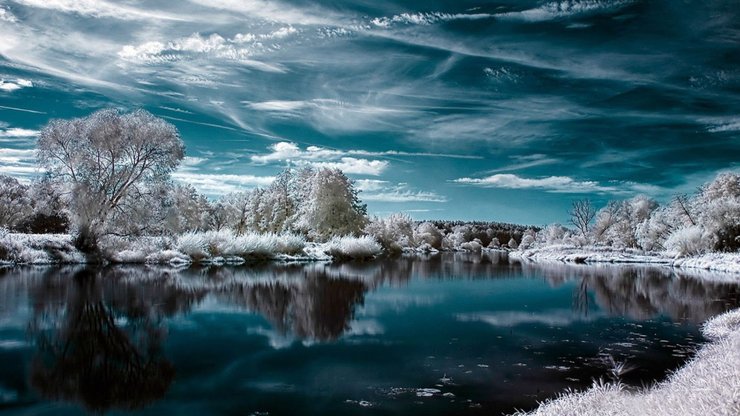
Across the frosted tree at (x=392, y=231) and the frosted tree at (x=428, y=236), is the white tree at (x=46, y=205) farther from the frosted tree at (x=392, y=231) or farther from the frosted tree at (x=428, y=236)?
the frosted tree at (x=428, y=236)

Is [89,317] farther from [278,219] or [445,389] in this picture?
[278,219]

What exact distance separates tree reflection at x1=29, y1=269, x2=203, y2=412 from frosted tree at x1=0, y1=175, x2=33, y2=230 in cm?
3687

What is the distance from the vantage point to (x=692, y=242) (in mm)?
47844

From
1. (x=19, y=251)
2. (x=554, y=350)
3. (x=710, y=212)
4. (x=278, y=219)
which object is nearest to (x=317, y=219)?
(x=278, y=219)

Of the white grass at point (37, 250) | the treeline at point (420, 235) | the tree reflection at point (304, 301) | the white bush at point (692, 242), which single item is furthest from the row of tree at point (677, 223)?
the white grass at point (37, 250)

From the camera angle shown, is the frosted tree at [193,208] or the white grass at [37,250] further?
the frosted tree at [193,208]

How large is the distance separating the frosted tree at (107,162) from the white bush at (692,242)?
46420 mm

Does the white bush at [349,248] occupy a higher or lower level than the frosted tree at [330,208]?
lower

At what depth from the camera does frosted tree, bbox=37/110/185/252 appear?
27688mm

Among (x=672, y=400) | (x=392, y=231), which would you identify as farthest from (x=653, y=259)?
(x=672, y=400)

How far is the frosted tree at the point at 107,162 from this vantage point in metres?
27.7

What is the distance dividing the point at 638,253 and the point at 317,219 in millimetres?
42031

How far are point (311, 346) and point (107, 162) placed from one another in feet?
81.0

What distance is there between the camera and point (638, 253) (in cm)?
6284
